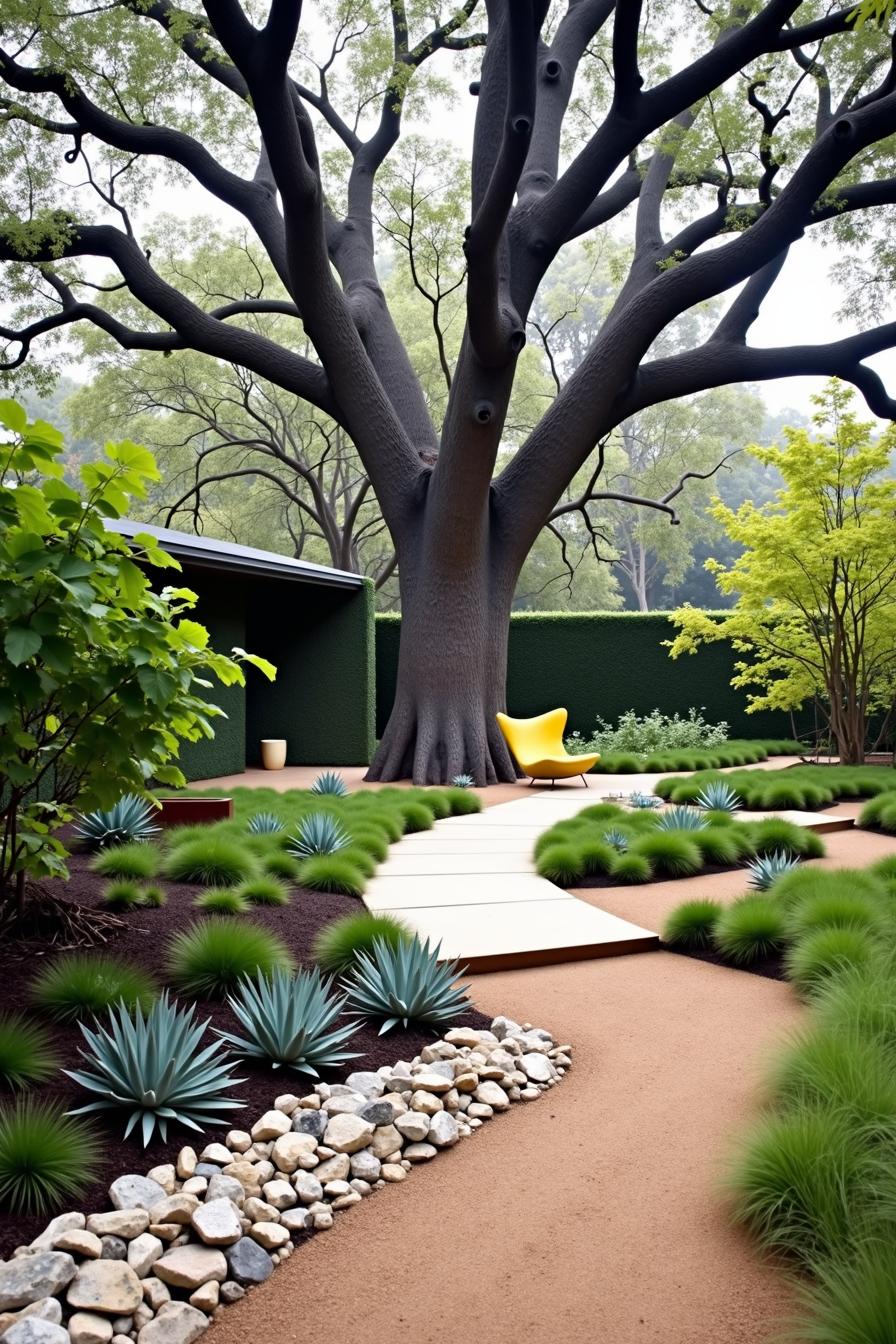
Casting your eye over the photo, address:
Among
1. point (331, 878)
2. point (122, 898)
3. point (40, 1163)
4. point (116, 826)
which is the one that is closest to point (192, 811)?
point (116, 826)

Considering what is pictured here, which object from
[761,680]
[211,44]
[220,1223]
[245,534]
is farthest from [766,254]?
[245,534]

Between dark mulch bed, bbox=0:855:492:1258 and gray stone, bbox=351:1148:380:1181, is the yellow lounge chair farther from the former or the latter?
gray stone, bbox=351:1148:380:1181

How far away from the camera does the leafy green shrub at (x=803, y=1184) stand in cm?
187

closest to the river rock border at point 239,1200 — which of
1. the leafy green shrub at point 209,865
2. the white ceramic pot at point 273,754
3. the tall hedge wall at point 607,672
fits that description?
the leafy green shrub at point 209,865

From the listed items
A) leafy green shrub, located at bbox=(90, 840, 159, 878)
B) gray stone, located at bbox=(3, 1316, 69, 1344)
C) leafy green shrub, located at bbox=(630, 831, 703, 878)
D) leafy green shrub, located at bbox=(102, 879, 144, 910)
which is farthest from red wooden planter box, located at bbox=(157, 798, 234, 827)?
gray stone, located at bbox=(3, 1316, 69, 1344)

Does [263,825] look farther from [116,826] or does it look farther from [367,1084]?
[367,1084]

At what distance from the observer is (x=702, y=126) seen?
966cm

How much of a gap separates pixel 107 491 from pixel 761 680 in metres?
11.1

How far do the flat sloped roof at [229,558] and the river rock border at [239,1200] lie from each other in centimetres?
481

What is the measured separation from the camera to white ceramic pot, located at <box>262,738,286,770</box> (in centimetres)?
1232

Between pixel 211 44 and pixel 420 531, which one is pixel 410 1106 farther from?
pixel 211 44

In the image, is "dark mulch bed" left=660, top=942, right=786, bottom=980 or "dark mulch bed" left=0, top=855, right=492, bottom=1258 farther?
"dark mulch bed" left=660, top=942, right=786, bottom=980

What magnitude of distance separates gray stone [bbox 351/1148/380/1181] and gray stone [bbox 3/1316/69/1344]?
78 cm

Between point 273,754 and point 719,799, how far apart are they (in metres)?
6.49
